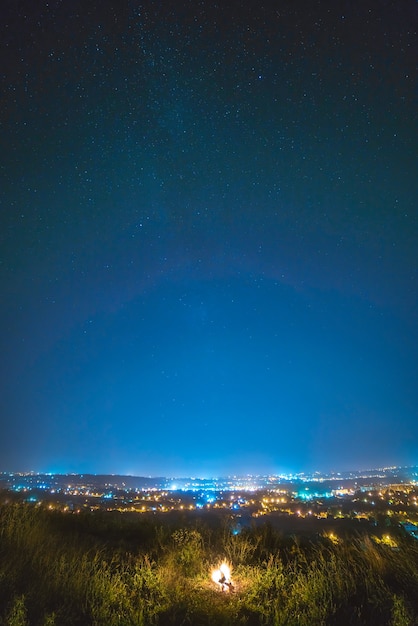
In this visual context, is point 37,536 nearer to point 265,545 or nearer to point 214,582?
point 214,582

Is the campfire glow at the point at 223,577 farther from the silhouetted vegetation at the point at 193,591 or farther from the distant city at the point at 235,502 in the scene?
the distant city at the point at 235,502

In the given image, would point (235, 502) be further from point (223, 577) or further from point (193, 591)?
point (193, 591)

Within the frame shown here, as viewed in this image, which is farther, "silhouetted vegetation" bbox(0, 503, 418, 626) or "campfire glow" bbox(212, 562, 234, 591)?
"campfire glow" bbox(212, 562, 234, 591)

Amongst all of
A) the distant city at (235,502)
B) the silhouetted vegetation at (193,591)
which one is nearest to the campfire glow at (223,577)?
the silhouetted vegetation at (193,591)

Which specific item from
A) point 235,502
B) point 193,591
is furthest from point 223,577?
point 235,502

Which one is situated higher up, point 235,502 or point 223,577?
point 223,577

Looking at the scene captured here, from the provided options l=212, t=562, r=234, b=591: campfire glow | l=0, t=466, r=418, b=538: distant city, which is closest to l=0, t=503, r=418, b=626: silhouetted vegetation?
l=212, t=562, r=234, b=591: campfire glow

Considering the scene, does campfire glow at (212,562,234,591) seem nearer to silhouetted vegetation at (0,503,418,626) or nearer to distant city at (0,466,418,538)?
silhouetted vegetation at (0,503,418,626)

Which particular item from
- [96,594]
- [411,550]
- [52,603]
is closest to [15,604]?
[52,603]
